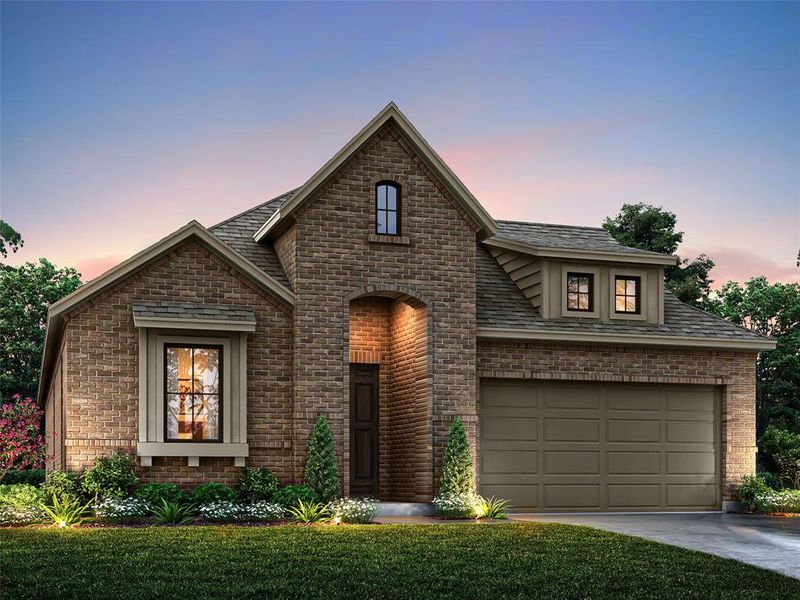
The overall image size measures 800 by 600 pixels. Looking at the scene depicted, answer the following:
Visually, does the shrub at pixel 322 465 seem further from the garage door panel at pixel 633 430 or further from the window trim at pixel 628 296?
the window trim at pixel 628 296

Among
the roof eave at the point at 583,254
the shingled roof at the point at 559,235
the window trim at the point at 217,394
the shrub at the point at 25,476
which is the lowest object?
the shrub at the point at 25,476

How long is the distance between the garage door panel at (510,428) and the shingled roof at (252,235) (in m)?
4.95

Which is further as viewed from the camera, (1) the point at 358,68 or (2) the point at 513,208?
(2) the point at 513,208

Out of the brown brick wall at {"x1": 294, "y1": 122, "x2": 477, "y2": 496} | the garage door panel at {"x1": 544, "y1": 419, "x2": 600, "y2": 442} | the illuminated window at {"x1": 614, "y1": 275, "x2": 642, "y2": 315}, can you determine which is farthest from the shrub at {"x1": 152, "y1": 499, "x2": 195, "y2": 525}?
the illuminated window at {"x1": 614, "y1": 275, "x2": 642, "y2": 315}

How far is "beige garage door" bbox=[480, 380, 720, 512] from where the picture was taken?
21578 mm

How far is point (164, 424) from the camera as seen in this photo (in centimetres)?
1880

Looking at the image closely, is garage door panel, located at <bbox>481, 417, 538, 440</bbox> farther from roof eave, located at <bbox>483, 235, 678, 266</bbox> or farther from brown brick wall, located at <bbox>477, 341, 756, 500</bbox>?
roof eave, located at <bbox>483, 235, 678, 266</bbox>

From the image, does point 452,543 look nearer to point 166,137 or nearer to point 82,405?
point 82,405

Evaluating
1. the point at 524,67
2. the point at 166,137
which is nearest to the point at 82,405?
the point at 166,137

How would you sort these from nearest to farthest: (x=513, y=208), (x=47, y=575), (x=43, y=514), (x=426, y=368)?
(x=47, y=575) < (x=43, y=514) < (x=426, y=368) < (x=513, y=208)

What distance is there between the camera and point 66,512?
17.3m

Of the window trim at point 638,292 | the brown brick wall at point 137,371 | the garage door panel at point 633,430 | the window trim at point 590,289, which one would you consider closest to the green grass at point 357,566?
the brown brick wall at point 137,371

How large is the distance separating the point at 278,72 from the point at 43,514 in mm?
10962

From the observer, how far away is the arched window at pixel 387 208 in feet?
68.7
